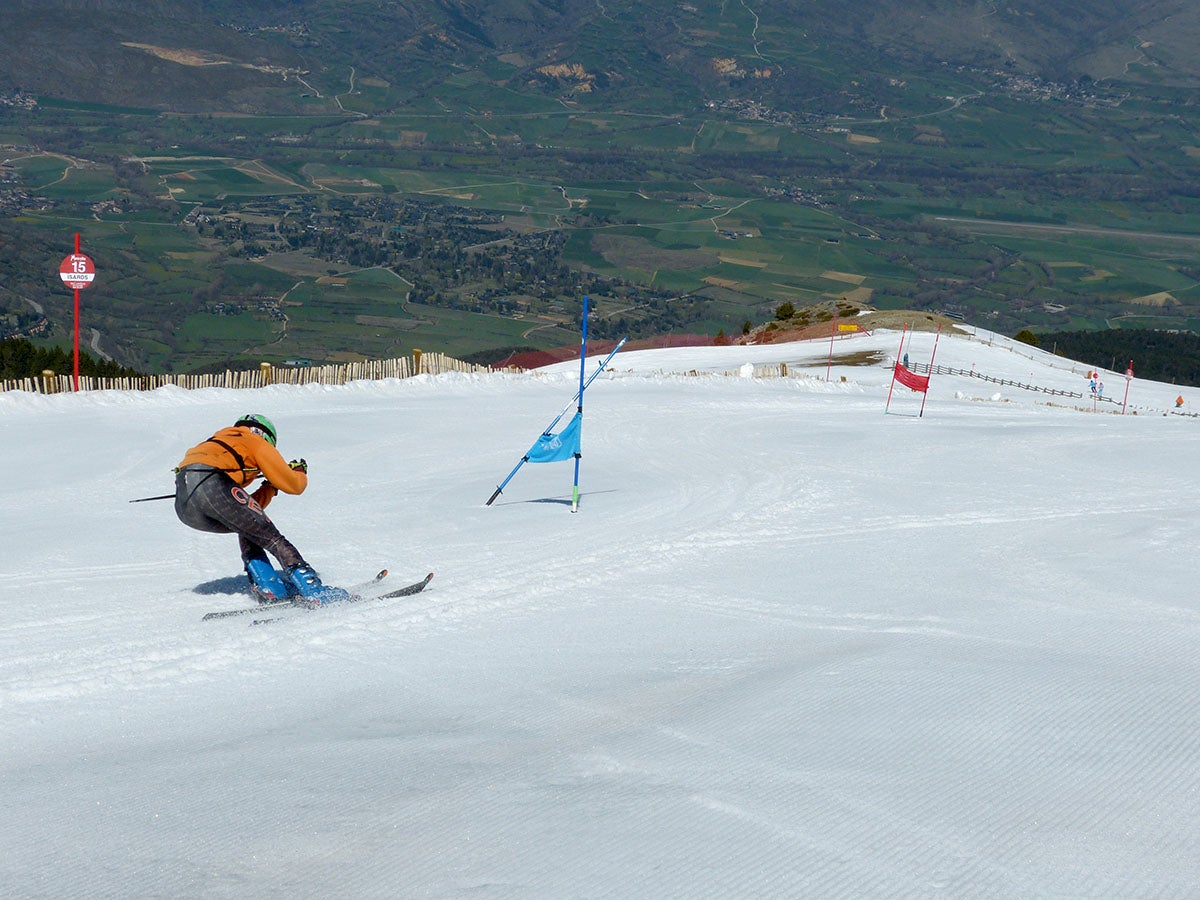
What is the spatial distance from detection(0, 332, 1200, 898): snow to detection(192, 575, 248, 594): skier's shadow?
0.12 metres

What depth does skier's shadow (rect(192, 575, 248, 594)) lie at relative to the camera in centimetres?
1035

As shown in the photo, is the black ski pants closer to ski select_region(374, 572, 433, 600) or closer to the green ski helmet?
the green ski helmet

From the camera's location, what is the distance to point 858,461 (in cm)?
2153

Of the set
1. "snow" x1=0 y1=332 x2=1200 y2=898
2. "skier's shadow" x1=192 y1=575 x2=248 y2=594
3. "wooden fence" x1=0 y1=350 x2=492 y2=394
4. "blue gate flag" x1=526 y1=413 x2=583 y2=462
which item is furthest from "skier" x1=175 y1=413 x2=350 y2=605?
"wooden fence" x1=0 y1=350 x2=492 y2=394

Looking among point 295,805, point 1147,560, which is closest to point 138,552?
point 295,805

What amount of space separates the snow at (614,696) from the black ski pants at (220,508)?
0.71 m

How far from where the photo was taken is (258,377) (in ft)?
106

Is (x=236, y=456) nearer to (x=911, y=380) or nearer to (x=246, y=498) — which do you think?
(x=246, y=498)

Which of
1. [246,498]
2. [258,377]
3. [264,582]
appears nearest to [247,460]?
[246,498]

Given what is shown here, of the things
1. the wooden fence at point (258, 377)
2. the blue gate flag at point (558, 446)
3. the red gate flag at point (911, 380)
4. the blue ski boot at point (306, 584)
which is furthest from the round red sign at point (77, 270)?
the blue ski boot at point (306, 584)

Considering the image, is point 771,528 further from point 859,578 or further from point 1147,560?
point 1147,560

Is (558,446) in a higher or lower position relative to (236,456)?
lower

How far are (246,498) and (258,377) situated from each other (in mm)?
23744

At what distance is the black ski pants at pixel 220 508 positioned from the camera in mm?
9234
